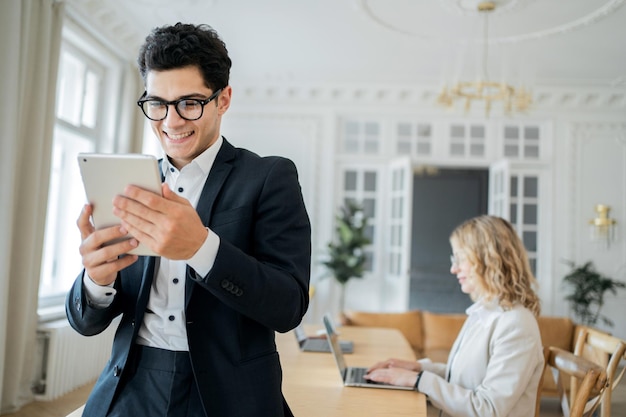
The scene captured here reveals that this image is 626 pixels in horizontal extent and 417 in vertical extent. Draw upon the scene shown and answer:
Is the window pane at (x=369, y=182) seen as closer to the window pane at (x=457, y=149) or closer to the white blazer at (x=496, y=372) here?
the window pane at (x=457, y=149)

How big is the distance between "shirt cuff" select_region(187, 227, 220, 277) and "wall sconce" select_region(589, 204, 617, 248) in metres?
7.50

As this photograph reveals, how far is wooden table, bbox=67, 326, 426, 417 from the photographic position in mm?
1716

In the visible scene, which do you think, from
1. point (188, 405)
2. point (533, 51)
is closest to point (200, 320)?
point (188, 405)

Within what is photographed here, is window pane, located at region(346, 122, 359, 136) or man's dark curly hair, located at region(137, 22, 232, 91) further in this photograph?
window pane, located at region(346, 122, 359, 136)

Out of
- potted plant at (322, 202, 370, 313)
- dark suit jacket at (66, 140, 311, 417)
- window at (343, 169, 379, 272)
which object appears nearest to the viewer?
dark suit jacket at (66, 140, 311, 417)

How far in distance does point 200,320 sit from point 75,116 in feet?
15.7

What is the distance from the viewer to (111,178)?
90 centimetres

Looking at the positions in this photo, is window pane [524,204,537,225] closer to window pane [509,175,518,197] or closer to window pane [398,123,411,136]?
window pane [509,175,518,197]

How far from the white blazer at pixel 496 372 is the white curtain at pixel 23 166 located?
306 centimetres

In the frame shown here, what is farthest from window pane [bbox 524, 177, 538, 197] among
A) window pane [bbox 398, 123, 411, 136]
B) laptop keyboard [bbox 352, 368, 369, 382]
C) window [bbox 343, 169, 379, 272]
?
laptop keyboard [bbox 352, 368, 369, 382]

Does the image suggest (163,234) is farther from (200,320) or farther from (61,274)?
(61,274)

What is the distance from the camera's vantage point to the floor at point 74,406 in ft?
13.1

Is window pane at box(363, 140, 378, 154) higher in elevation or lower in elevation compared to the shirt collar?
higher

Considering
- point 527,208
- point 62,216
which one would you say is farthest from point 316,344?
point 527,208
